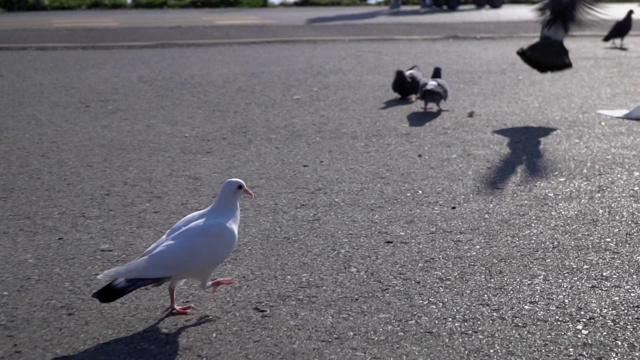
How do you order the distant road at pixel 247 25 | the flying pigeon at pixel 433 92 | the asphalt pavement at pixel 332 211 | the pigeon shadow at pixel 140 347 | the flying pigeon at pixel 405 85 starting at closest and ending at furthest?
the pigeon shadow at pixel 140 347 → the asphalt pavement at pixel 332 211 → the flying pigeon at pixel 433 92 → the flying pigeon at pixel 405 85 → the distant road at pixel 247 25

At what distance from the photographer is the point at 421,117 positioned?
9891 millimetres

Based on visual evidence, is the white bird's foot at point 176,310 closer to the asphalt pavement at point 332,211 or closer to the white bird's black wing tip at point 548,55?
the asphalt pavement at point 332,211

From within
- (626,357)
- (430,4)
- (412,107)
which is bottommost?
(430,4)

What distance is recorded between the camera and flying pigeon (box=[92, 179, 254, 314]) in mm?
4492

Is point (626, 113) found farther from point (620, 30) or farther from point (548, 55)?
point (620, 30)

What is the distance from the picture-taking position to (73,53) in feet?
47.7

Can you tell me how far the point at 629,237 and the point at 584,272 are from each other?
0.78 meters

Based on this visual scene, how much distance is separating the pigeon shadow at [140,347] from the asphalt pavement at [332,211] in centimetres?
1

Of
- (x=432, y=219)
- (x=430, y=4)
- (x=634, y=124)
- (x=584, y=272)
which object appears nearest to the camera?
(x=584, y=272)

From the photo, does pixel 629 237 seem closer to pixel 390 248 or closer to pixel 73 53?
pixel 390 248

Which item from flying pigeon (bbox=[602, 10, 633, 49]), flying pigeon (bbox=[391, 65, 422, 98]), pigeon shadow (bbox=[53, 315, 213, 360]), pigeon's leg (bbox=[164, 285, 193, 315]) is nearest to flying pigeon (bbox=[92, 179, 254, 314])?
pigeon's leg (bbox=[164, 285, 193, 315])

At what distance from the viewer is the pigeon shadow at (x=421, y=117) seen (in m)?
9.59

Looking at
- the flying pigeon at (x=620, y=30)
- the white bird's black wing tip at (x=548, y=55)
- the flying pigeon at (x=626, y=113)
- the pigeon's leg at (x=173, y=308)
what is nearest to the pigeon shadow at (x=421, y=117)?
the white bird's black wing tip at (x=548, y=55)

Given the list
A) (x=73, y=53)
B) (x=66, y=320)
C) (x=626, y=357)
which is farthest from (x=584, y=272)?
(x=73, y=53)
